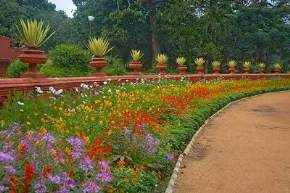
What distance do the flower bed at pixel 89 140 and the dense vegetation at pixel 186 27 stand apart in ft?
74.9

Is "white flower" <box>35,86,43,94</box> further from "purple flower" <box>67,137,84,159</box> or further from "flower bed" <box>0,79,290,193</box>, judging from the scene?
"purple flower" <box>67,137,84,159</box>

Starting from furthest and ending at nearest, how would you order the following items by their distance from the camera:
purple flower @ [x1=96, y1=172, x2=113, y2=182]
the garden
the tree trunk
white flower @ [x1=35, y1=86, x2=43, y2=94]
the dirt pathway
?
1. the tree trunk
2. white flower @ [x1=35, y1=86, x2=43, y2=94]
3. the dirt pathway
4. purple flower @ [x1=96, y1=172, x2=113, y2=182]
5. the garden

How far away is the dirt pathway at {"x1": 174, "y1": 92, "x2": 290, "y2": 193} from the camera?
23.1 feet

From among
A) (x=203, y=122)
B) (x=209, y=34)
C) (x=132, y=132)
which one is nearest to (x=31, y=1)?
(x=209, y=34)

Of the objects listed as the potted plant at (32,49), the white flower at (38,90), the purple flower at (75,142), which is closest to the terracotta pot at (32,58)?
the potted plant at (32,49)

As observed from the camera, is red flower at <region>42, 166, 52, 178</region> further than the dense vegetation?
No

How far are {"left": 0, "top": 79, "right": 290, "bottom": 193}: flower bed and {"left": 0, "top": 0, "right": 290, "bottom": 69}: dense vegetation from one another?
2284 centimetres

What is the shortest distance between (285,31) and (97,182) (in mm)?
40283

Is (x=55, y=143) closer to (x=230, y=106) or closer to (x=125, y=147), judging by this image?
(x=125, y=147)

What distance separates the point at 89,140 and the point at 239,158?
3927mm

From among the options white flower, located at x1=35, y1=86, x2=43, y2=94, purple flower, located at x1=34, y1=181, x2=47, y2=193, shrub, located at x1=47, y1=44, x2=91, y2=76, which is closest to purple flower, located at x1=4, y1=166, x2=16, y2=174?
purple flower, located at x1=34, y1=181, x2=47, y2=193

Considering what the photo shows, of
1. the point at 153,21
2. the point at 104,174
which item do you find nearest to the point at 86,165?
the point at 104,174

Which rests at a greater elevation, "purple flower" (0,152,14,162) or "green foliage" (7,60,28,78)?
"green foliage" (7,60,28,78)

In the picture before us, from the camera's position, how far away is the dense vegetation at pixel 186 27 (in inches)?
1399
